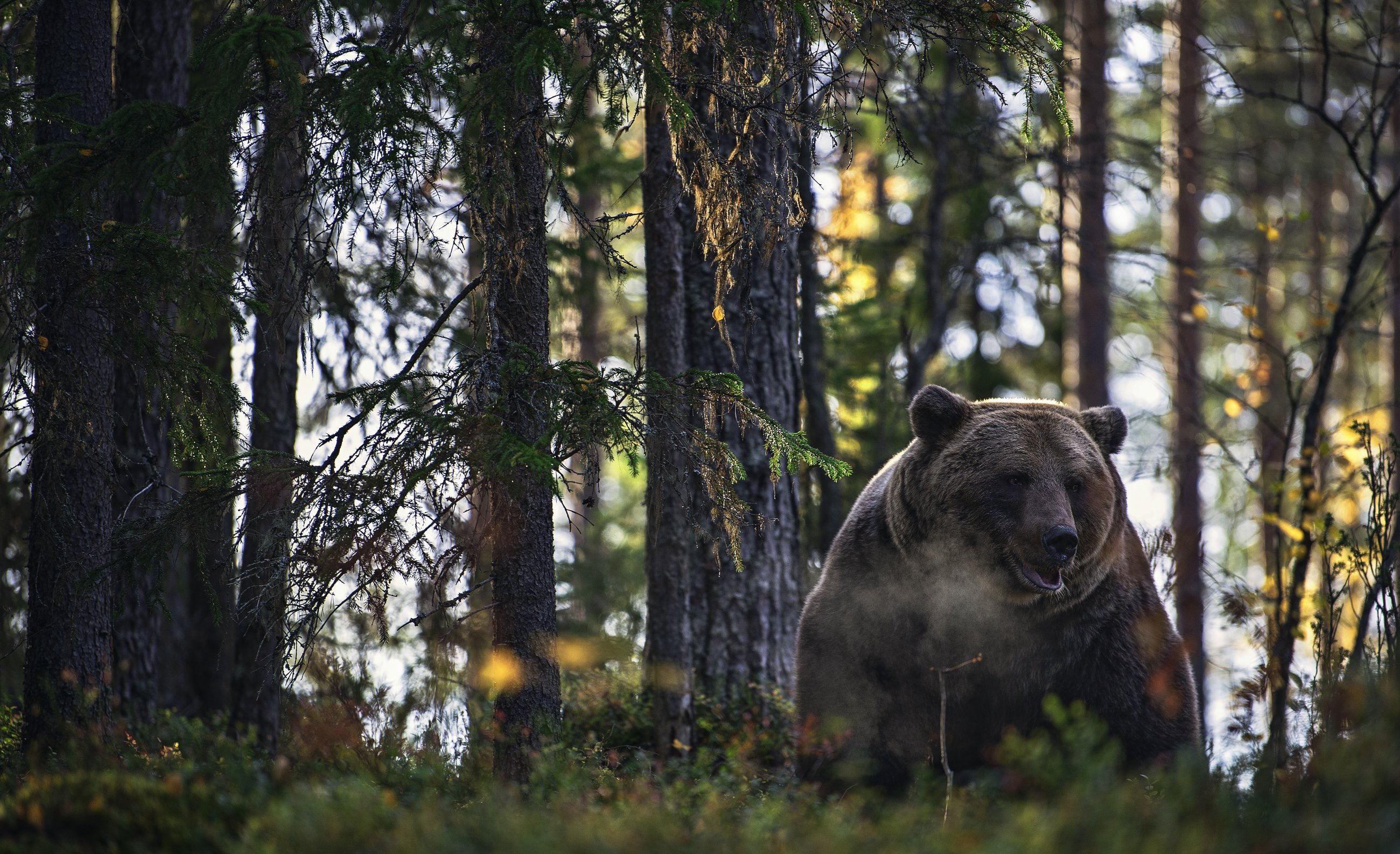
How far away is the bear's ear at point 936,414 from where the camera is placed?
18.9 feet

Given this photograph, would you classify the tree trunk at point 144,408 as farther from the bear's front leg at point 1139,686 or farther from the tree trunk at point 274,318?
the bear's front leg at point 1139,686

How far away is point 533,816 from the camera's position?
2971mm

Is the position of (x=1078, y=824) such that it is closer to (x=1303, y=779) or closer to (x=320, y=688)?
(x=1303, y=779)

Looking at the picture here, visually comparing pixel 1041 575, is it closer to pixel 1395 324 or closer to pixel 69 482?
pixel 69 482

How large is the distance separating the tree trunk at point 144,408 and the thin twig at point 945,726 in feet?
15.0

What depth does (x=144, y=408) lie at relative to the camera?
634cm

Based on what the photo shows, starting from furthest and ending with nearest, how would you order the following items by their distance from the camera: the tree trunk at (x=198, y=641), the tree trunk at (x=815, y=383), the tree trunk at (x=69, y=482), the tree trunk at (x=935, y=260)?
the tree trunk at (x=935, y=260) → the tree trunk at (x=815, y=383) → the tree trunk at (x=198, y=641) → the tree trunk at (x=69, y=482)

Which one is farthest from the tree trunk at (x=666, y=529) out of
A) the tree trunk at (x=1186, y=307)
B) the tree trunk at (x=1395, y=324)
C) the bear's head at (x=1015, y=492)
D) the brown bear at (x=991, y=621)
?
the tree trunk at (x=1395, y=324)

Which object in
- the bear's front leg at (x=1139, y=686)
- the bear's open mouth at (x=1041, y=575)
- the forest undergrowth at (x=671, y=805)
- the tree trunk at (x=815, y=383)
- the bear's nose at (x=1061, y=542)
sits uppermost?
the tree trunk at (x=815, y=383)

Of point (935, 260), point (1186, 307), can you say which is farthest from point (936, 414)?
point (1186, 307)

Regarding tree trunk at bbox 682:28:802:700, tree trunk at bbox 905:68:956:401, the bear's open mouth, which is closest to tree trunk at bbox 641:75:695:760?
tree trunk at bbox 682:28:802:700

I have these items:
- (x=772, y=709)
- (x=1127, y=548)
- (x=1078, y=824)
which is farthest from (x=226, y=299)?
(x=1127, y=548)

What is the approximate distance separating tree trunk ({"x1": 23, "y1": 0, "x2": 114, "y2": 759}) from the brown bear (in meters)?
3.51

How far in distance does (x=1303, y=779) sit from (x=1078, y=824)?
1.22 meters
